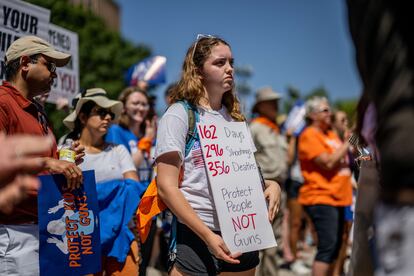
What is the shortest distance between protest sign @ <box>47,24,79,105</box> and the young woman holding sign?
233 centimetres

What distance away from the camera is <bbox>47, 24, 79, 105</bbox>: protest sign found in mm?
5016

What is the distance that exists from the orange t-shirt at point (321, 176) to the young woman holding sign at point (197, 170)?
2.59 meters

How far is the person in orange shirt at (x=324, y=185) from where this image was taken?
5289 millimetres

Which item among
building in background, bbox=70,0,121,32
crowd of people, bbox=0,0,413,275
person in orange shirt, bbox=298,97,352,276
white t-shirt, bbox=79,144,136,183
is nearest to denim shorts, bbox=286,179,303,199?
crowd of people, bbox=0,0,413,275

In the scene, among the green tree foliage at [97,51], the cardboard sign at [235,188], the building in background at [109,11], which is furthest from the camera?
the building in background at [109,11]

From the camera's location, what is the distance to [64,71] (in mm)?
5160

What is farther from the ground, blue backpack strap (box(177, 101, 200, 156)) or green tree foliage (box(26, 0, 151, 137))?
green tree foliage (box(26, 0, 151, 137))

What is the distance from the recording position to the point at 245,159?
2.91 meters

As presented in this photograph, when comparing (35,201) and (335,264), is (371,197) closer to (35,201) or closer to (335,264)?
(35,201)

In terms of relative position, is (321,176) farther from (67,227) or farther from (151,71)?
(67,227)

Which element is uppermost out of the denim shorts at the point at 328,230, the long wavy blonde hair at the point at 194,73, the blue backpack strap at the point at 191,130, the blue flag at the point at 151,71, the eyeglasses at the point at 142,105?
the blue flag at the point at 151,71

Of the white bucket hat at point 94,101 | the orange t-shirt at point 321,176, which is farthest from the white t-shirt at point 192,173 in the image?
the orange t-shirt at point 321,176

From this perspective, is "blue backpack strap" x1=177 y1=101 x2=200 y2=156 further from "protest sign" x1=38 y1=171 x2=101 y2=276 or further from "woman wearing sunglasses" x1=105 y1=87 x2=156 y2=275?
"woman wearing sunglasses" x1=105 y1=87 x2=156 y2=275

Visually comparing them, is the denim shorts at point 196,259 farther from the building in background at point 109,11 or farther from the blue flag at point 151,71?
the building in background at point 109,11
